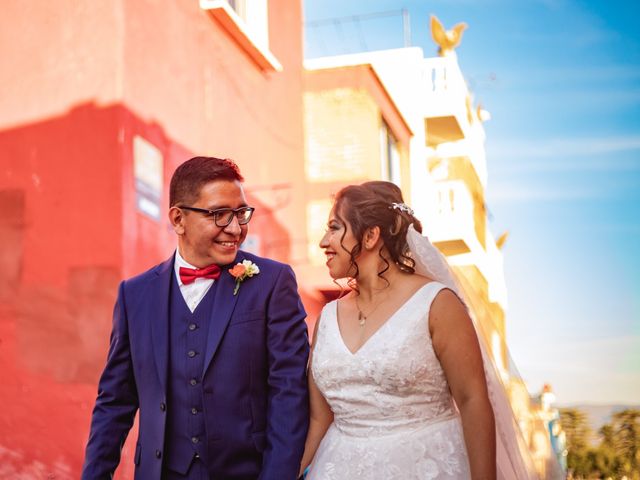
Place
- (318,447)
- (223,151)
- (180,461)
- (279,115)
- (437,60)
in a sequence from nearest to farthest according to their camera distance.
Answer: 1. (180,461)
2. (318,447)
3. (223,151)
4. (279,115)
5. (437,60)

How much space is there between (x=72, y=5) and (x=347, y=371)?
454 cm

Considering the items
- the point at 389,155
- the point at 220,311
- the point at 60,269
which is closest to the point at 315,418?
the point at 220,311

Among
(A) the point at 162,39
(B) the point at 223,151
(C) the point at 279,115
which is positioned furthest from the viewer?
(C) the point at 279,115

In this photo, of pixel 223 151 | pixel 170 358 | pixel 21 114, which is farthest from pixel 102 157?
pixel 170 358

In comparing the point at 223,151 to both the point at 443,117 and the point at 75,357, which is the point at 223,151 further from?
the point at 443,117

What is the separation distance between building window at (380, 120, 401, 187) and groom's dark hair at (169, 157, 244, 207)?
11.3m

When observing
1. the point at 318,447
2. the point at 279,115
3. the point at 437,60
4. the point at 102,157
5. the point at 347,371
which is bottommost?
the point at 318,447

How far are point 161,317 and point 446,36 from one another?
20085mm

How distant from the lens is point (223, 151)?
9719mm

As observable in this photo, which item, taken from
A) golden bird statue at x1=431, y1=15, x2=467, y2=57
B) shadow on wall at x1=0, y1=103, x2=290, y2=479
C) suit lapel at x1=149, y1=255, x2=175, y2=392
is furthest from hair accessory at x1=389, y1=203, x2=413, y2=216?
golden bird statue at x1=431, y1=15, x2=467, y2=57

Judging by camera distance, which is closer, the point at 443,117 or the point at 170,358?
the point at 170,358

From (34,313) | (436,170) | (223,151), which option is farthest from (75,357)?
(436,170)

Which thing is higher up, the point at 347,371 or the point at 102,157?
the point at 102,157

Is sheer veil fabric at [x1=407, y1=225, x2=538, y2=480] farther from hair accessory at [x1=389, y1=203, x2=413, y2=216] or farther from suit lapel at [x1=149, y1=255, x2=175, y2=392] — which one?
suit lapel at [x1=149, y1=255, x2=175, y2=392]
